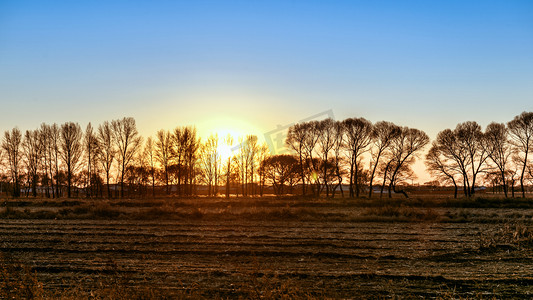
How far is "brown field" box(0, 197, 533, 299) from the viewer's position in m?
9.88

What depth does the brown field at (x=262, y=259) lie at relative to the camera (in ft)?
32.4

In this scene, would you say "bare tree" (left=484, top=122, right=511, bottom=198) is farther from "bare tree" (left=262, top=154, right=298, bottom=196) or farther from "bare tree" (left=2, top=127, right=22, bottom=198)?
"bare tree" (left=2, top=127, right=22, bottom=198)

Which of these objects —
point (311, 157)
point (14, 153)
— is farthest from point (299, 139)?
point (14, 153)

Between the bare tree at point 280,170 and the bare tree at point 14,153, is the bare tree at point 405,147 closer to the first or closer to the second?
the bare tree at point 280,170

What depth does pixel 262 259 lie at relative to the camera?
14.7 m

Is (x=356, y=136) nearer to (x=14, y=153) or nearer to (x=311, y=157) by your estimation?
(x=311, y=157)

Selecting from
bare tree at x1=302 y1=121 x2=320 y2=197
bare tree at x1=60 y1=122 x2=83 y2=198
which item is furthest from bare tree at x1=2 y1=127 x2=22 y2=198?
bare tree at x1=302 y1=121 x2=320 y2=197

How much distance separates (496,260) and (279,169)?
77648 mm

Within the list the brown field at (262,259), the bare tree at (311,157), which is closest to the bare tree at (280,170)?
the bare tree at (311,157)

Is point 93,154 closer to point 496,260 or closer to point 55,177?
point 55,177

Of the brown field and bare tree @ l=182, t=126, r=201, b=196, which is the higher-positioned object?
bare tree @ l=182, t=126, r=201, b=196

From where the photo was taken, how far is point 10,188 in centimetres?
7812

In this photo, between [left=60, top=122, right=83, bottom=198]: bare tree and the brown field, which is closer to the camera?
the brown field

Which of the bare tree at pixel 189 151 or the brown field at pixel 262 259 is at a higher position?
the bare tree at pixel 189 151
